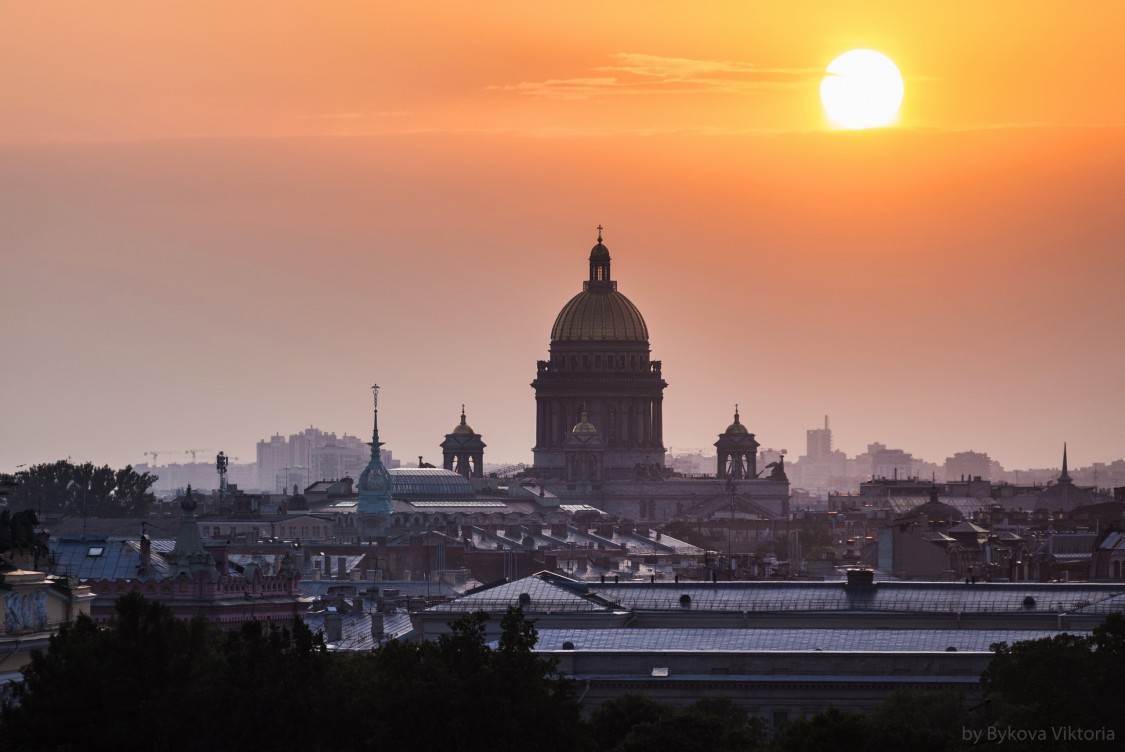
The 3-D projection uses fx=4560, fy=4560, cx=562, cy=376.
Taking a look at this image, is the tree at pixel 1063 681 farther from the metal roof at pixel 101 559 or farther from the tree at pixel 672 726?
the metal roof at pixel 101 559

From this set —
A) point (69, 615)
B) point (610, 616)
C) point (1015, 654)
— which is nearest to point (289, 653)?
point (69, 615)

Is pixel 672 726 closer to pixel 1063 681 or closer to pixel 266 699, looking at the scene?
pixel 1063 681

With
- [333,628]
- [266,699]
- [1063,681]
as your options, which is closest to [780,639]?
[1063,681]

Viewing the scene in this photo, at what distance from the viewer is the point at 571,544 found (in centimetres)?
19750

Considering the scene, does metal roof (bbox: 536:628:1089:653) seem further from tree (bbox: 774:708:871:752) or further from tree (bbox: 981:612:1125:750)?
tree (bbox: 774:708:871:752)

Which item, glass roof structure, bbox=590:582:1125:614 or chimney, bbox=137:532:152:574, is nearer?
glass roof structure, bbox=590:582:1125:614

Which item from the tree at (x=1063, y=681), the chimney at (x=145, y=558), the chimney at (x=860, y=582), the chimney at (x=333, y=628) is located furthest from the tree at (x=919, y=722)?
the chimney at (x=145, y=558)

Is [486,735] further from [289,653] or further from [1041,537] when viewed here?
[1041,537]

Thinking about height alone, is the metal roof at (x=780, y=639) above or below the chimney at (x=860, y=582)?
below

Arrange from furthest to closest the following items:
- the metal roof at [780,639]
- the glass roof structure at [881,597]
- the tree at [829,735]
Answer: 1. the glass roof structure at [881,597]
2. the metal roof at [780,639]
3. the tree at [829,735]

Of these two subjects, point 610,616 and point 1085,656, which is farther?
point 610,616

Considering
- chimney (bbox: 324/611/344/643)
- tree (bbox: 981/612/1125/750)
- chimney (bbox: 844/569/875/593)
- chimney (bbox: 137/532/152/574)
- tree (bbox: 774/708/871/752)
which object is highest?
chimney (bbox: 137/532/152/574)

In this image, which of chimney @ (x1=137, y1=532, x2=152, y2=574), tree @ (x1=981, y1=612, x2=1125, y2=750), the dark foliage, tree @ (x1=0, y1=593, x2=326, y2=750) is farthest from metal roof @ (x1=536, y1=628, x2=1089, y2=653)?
chimney @ (x1=137, y1=532, x2=152, y2=574)

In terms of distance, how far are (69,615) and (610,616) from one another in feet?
67.5
